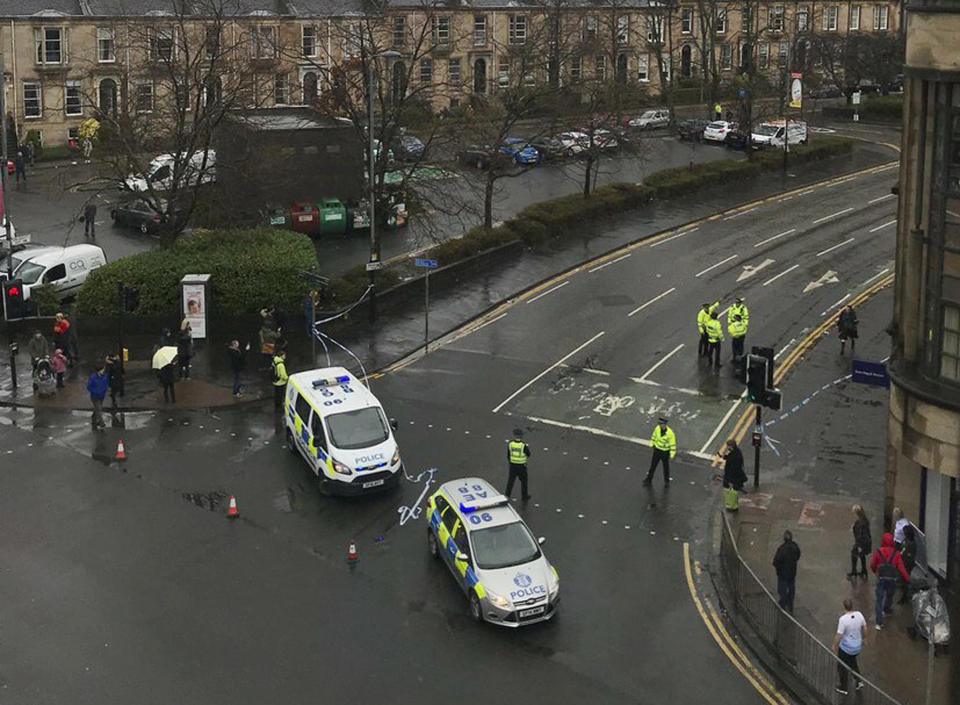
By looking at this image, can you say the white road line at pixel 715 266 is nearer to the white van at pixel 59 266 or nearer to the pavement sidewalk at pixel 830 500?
the pavement sidewalk at pixel 830 500

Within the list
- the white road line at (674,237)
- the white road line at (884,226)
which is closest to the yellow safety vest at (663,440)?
the white road line at (674,237)

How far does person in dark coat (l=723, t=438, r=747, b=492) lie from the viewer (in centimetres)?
2394

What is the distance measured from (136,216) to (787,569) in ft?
111

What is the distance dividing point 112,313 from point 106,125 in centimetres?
755

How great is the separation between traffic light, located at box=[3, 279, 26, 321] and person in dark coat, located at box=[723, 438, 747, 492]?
841 inches

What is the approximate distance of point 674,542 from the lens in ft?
76.1

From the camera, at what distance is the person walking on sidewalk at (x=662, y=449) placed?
25264mm

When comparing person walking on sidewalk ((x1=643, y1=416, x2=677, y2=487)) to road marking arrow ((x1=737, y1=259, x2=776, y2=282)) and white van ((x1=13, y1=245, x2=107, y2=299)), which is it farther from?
white van ((x1=13, y1=245, x2=107, y2=299))

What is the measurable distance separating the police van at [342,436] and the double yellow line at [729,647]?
6.30 m

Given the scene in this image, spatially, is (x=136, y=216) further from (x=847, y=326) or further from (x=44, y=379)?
(x=847, y=326)

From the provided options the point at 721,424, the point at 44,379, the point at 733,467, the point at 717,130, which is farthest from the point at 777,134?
the point at 44,379

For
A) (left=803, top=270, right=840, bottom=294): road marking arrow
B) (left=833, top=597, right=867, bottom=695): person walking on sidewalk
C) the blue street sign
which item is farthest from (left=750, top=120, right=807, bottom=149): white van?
(left=833, top=597, right=867, bottom=695): person walking on sidewalk

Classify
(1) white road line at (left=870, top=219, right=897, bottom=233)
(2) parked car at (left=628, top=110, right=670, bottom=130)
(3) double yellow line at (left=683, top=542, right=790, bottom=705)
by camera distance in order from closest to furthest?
(3) double yellow line at (left=683, top=542, right=790, bottom=705)
(1) white road line at (left=870, top=219, right=897, bottom=233)
(2) parked car at (left=628, top=110, right=670, bottom=130)

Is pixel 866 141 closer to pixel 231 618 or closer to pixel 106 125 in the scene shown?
pixel 106 125
